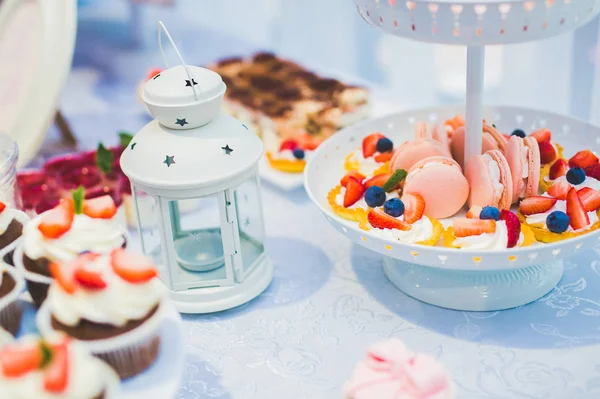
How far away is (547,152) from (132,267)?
841 mm

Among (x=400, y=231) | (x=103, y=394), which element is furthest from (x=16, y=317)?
(x=400, y=231)

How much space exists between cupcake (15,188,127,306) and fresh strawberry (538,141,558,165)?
79 centimetres

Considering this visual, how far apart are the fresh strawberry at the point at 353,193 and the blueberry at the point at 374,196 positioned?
3 centimetres

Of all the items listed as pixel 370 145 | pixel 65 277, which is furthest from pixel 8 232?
pixel 370 145

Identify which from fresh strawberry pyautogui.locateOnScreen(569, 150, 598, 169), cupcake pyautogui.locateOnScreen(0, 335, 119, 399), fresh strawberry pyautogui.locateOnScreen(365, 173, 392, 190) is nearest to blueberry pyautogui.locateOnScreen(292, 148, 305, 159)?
fresh strawberry pyautogui.locateOnScreen(365, 173, 392, 190)

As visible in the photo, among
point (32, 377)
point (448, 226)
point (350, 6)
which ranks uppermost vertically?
point (32, 377)

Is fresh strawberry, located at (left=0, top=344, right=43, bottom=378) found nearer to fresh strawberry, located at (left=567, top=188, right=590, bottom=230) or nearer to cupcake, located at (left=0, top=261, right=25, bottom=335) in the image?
cupcake, located at (left=0, top=261, right=25, bottom=335)

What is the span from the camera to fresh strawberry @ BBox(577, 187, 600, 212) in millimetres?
1309

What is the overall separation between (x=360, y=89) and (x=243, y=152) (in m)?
0.82

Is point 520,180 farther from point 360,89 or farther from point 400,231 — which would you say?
point 360,89

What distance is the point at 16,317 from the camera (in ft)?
3.75

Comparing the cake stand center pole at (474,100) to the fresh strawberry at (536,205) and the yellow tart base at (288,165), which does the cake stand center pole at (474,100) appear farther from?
the yellow tart base at (288,165)

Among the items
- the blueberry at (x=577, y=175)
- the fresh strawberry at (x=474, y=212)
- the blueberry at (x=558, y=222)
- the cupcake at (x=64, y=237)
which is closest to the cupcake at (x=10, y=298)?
the cupcake at (x=64, y=237)

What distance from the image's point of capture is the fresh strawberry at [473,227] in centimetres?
126
